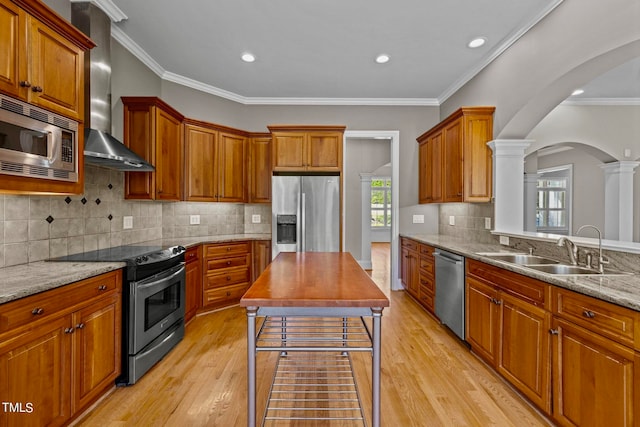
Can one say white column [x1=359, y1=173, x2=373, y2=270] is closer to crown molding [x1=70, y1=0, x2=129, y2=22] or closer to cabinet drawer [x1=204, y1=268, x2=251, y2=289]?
cabinet drawer [x1=204, y1=268, x2=251, y2=289]

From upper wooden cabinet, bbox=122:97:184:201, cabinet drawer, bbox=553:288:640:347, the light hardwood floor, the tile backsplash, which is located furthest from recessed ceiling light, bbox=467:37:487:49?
the tile backsplash

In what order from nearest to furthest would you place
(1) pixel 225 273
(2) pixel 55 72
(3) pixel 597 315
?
(3) pixel 597 315
(2) pixel 55 72
(1) pixel 225 273

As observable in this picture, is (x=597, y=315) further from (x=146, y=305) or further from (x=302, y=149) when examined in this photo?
(x=302, y=149)

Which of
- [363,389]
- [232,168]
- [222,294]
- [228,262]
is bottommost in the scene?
[363,389]

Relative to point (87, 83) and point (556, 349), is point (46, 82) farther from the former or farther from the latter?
point (556, 349)

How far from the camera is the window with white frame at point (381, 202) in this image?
10.7 m

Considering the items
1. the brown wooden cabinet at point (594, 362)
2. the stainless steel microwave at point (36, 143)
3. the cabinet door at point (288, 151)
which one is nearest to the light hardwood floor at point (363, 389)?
the brown wooden cabinet at point (594, 362)

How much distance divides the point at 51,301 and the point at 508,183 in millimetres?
3875

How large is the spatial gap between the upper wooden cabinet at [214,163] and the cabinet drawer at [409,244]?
2481 millimetres

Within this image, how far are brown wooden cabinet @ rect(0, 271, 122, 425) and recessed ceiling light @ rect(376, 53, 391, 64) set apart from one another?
134 inches

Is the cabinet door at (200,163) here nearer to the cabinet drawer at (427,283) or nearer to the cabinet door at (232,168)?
the cabinet door at (232,168)

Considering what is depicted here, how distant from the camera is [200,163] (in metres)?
3.82

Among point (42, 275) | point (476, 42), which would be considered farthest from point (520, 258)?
point (42, 275)

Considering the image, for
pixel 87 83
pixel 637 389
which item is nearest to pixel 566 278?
pixel 637 389
